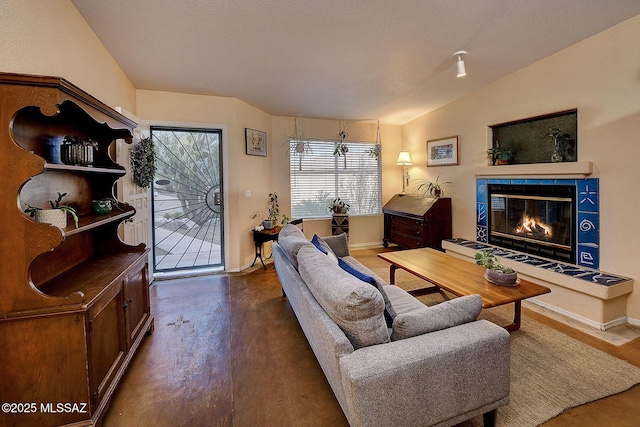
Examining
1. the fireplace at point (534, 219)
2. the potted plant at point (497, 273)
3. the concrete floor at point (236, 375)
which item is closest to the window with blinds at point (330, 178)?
the fireplace at point (534, 219)

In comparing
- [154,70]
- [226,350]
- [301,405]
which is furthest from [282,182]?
[301,405]

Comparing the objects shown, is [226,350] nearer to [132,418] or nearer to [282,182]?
[132,418]

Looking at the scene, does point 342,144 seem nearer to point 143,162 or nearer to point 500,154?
point 500,154

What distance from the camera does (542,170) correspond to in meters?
3.26

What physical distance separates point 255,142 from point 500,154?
11.6ft

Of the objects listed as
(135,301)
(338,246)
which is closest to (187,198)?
(135,301)

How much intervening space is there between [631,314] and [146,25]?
5033 millimetres

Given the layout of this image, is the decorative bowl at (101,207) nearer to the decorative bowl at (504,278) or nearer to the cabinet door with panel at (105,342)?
the cabinet door with panel at (105,342)

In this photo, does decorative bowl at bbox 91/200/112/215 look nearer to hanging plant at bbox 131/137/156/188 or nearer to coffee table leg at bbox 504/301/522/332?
hanging plant at bbox 131/137/156/188

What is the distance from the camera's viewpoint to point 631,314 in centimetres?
264

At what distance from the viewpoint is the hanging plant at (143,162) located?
131 inches

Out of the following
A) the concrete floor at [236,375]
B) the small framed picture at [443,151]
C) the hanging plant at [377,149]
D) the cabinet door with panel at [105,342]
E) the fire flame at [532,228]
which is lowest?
the concrete floor at [236,375]

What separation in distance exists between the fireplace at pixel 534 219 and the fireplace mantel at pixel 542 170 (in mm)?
160

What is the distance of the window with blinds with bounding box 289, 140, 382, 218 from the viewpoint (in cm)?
529
